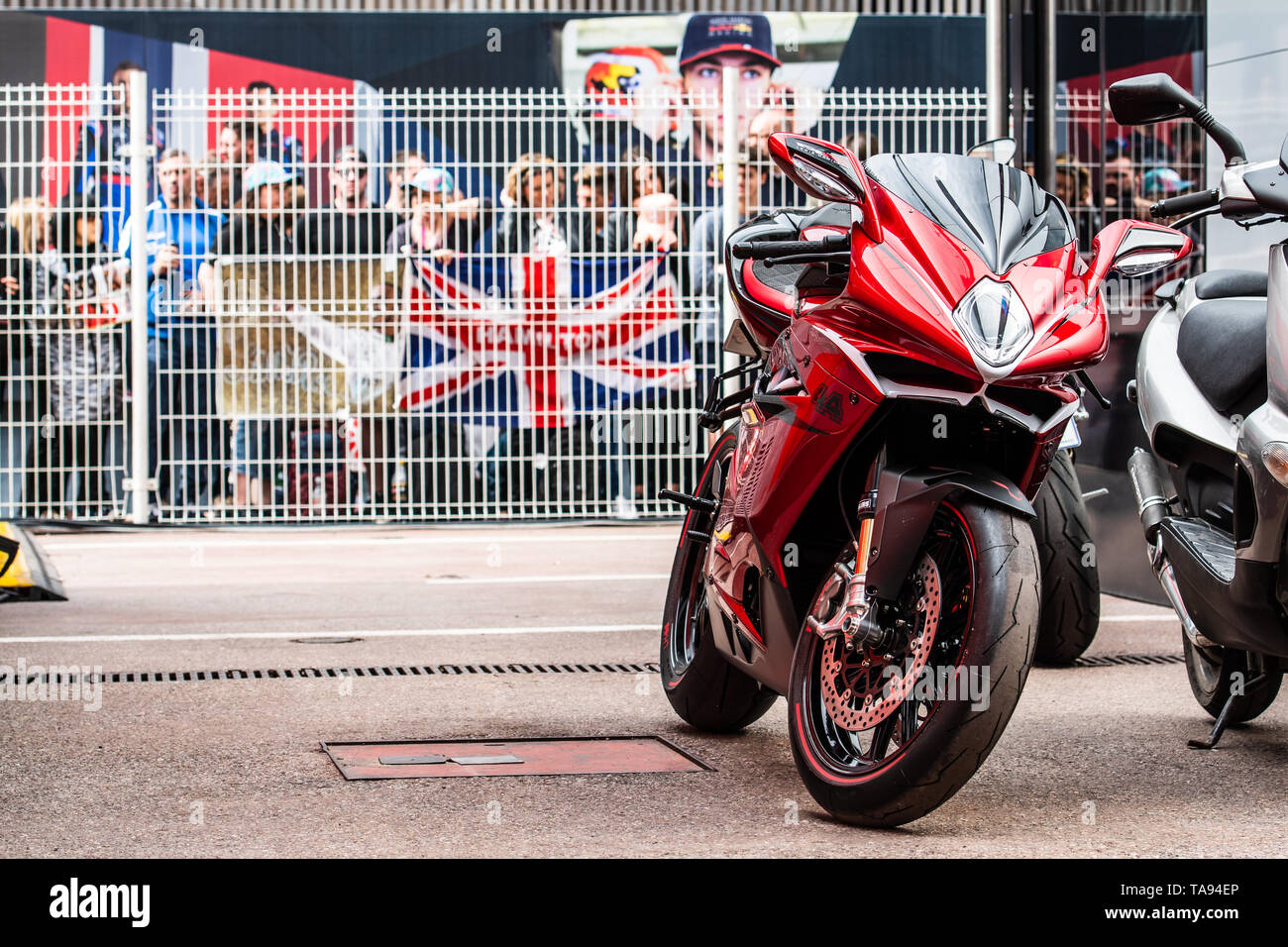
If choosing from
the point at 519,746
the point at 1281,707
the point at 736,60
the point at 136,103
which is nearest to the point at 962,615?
the point at 519,746

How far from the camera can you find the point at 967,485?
3.26m

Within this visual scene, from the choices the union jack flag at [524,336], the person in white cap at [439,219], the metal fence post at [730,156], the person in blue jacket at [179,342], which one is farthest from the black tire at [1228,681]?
the person in blue jacket at [179,342]

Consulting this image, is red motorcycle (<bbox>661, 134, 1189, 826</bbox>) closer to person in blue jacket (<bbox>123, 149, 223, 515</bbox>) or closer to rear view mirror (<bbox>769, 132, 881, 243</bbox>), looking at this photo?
rear view mirror (<bbox>769, 132, 881, 243</bbox>)

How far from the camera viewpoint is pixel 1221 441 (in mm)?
4141

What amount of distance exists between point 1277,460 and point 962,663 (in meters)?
0.93

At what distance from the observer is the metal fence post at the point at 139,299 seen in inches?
457

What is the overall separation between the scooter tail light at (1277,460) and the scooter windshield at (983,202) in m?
0.62

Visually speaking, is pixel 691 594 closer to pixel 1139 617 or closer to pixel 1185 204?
pixel 1185 204

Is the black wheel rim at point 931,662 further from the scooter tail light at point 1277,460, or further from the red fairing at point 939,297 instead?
the scooter tail light at point 1277,460

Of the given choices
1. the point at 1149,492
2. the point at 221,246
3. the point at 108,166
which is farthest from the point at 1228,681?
the point at 108,166
